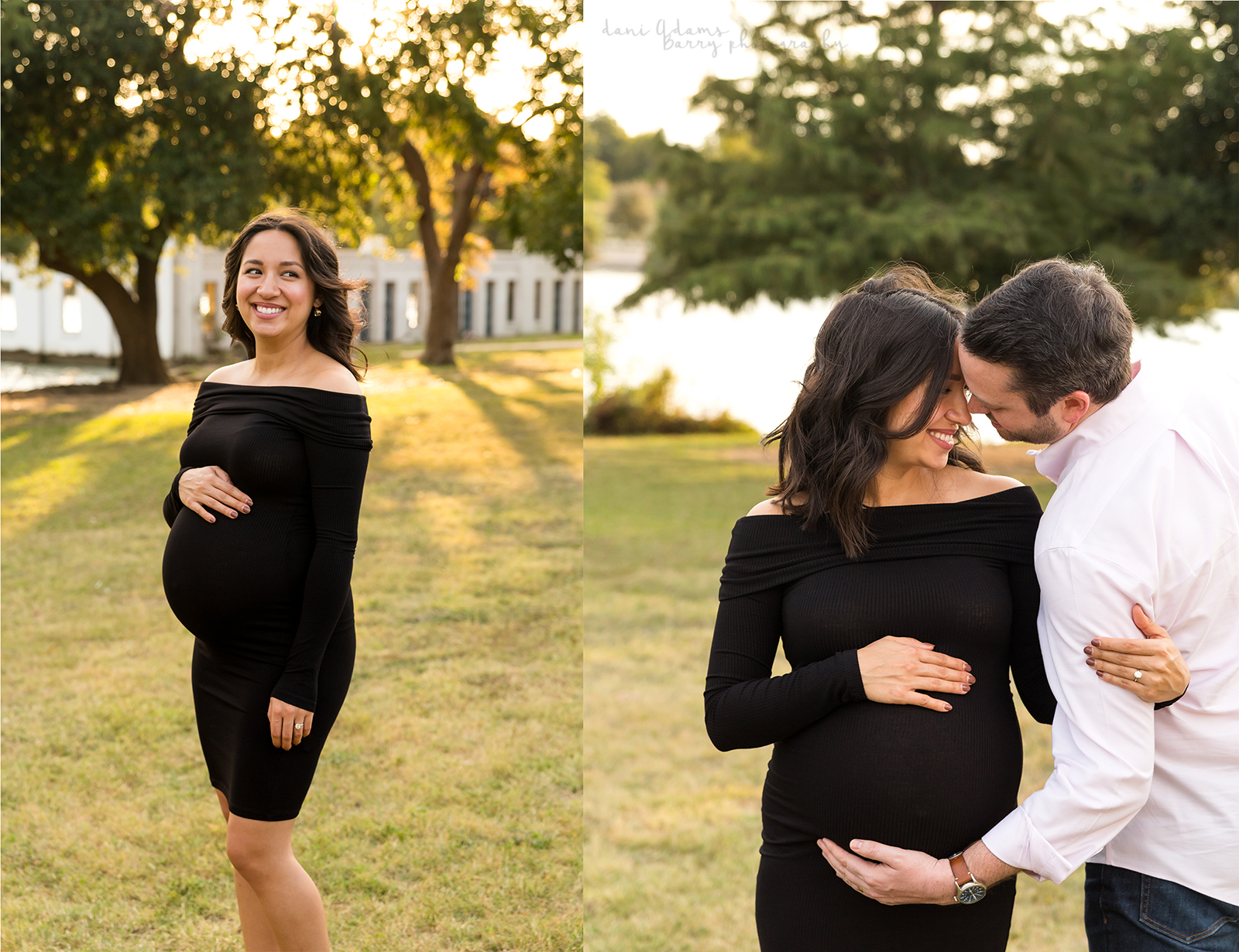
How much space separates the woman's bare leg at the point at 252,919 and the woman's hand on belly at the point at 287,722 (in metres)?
0.35

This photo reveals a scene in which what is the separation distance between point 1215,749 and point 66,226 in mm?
12674

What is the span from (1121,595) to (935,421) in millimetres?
402

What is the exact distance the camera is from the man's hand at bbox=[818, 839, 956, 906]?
172cm

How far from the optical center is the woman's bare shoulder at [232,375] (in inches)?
91.0

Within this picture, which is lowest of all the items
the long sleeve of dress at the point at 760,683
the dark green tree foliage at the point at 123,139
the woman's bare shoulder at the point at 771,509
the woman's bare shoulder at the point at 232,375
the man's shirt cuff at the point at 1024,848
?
the man's shirt cuff at the point at 1024,848

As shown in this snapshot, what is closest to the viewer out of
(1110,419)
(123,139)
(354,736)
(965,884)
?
(1110,419)

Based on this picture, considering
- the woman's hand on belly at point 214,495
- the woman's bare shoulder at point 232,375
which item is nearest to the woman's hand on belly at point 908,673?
the woman's hand on belly at point 214,495

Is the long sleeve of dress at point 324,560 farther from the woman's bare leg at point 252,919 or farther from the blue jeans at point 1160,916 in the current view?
the blue jeans at point 1160,916

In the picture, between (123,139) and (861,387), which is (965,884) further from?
(123,139)

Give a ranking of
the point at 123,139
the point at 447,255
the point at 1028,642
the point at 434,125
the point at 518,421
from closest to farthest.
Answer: the point at 1028,642, the point at 123,139, the point at 434,125, the point at 518,421, the point at 447,255

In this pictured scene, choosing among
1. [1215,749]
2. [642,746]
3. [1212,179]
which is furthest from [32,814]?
[1212,179]

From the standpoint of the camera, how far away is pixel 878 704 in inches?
69.4

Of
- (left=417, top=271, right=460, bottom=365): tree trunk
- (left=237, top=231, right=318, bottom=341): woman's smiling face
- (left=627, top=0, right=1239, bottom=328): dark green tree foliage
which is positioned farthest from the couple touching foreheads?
(left=417, top=271, right=460, bottom=365): tree trunk

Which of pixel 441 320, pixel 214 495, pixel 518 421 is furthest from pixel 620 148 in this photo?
pixel 214 495
